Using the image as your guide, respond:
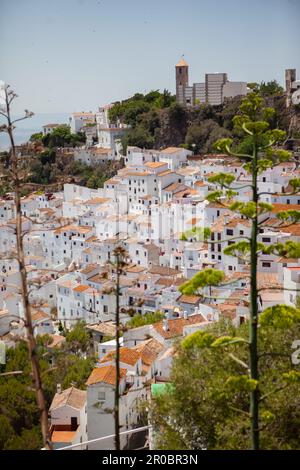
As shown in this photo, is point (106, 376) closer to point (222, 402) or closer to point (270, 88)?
point (222, 402)

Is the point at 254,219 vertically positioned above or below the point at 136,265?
above

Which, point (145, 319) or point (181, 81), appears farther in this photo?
point (181, 81)

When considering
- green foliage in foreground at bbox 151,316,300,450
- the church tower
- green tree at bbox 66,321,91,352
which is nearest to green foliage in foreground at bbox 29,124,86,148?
the church tower

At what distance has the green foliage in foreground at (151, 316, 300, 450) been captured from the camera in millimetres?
4047

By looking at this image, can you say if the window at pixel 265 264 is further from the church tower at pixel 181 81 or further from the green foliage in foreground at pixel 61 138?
the green foliage in foreground at pixel 61 138

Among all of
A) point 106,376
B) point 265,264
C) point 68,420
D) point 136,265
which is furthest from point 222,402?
point 136,265

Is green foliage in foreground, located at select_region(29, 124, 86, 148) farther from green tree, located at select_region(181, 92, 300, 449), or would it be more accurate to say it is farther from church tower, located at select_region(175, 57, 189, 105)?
green tree, located at select_region(181, 92, 300, 449)

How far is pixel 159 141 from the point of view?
96.1 ft

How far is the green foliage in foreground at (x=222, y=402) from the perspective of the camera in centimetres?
405

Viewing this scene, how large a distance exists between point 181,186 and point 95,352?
1055 cm

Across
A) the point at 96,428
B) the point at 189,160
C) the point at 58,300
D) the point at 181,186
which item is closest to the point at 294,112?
the point at 189,160

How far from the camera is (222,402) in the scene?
171 inches

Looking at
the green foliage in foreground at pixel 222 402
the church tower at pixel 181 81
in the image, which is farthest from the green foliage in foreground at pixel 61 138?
the green foliage in foreground at pixel 222 402
